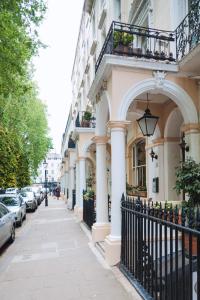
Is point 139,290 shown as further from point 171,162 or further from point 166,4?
point 166,4

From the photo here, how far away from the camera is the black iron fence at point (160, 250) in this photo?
13.0 ft

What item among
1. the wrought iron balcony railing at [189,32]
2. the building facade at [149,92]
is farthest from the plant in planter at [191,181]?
the wrought iron balcony railing at [189,32]

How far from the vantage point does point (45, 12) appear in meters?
11.4

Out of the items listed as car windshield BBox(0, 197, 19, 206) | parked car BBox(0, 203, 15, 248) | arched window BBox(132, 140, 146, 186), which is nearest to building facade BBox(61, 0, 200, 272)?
arched window BBox(132, 140, 146, 186)

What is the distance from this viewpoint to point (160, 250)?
15.2 ft

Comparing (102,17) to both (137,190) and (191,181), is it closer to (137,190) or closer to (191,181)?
(137,190)

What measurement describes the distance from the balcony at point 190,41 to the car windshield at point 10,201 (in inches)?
456

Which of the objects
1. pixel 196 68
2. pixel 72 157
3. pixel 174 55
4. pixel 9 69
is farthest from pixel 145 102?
pixel 72 157

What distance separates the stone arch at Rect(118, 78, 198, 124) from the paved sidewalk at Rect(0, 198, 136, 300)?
3628 millimetres

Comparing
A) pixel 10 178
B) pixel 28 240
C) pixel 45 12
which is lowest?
pixel 28 240

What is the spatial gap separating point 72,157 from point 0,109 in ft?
21.9

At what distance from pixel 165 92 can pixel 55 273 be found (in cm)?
496

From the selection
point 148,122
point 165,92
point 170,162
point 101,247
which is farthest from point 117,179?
point 170,162

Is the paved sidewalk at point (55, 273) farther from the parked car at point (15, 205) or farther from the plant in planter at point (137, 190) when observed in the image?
the parked car at point (15, 205)
